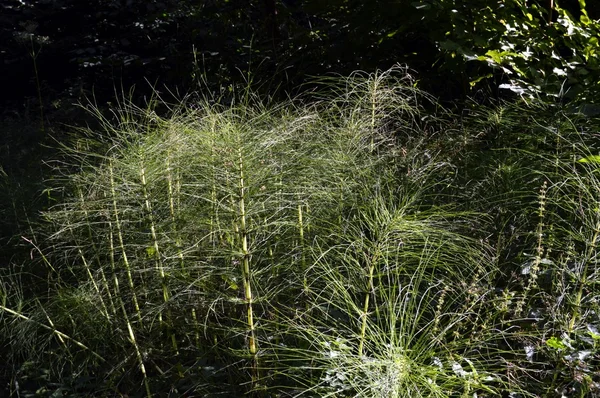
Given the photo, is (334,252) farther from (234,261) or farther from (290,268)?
(234,261)

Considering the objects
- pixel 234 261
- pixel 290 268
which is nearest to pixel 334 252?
pixel 290 268

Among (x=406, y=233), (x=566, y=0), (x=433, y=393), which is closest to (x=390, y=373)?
(x=433, y=393)

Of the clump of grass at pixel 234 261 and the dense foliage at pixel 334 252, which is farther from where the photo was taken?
the clump of grass at pixel 234 261

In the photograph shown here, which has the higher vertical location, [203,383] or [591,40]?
[591,40]

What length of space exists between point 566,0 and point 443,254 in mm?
2661

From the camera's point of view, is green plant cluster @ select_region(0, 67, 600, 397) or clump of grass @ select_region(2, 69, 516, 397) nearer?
green plant cluster @ select_region(0, 67, 600, 397)

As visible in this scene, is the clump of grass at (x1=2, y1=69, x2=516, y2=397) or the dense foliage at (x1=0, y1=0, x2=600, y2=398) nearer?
the dense foliage at (x1=0, y1=0, x2=600, y2=398)

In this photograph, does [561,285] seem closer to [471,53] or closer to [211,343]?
[211,343]

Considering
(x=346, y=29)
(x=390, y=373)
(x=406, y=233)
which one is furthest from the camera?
(x=346, y=29)

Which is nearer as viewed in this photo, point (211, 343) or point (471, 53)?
point (211, 343)

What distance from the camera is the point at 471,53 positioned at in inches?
138

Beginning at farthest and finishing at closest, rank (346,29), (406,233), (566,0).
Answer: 1. (346,29)
2. (566,0)
3. (406,233)

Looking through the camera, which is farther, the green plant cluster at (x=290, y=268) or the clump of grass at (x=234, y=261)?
the clump of grass at (x=234, y=261)

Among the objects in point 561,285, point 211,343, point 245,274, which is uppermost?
point 245,274
